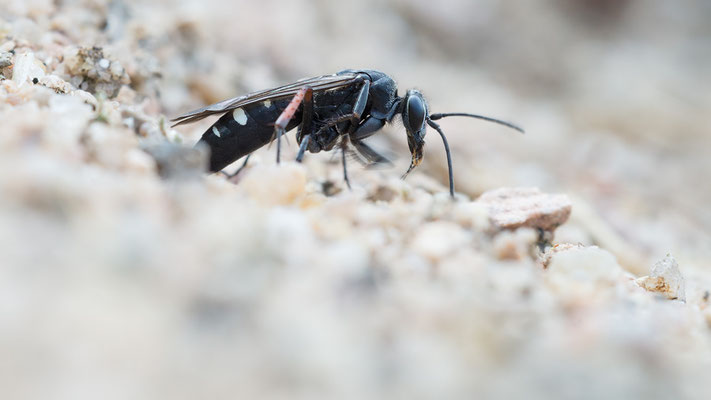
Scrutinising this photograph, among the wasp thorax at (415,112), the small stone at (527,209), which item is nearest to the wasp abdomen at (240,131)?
the wasp thorax at (415,112)

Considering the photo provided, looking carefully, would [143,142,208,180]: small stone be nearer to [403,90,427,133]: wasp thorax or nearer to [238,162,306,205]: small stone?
[238,162,306,205]: small stone

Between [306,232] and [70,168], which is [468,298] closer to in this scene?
[306,232]

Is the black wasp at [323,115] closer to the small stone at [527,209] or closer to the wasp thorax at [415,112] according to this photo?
the wasp thorax at [415,112]

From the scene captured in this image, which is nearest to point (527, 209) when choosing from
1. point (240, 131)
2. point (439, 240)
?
point (439, 240)

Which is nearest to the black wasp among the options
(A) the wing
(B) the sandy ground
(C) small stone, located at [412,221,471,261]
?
(A) the wing

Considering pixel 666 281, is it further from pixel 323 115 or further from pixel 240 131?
pixel 240 131

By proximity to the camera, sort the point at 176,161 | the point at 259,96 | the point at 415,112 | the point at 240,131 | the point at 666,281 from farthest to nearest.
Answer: the point at 415,112
the point at 240,131
the point at 259,96
the point at 666,281
the point at 176,161
